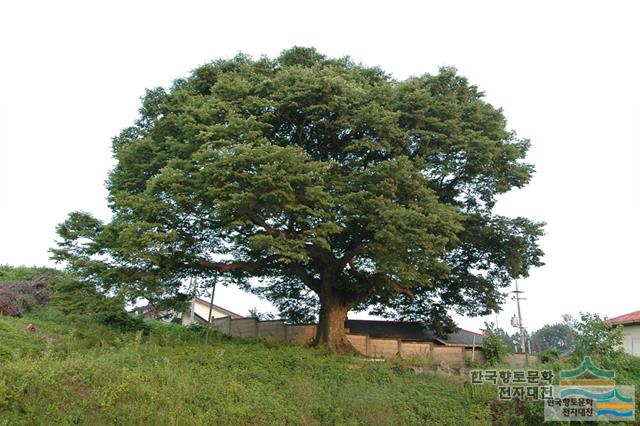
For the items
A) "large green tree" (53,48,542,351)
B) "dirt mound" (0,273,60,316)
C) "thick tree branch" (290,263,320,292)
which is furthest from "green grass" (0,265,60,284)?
"thick tree branch" (290,263,320,292)

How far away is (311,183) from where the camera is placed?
49.2 ft

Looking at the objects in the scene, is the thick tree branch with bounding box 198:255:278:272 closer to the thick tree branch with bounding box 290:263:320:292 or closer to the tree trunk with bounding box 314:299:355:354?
the thick tree branch with bounding box 290:263:320:292

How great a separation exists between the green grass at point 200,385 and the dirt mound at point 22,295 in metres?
2.40

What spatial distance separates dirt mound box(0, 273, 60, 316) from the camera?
65.4 ft

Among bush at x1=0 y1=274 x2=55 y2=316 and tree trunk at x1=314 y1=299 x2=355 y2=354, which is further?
bush at x1=0 y1=274 x2=55 y2=316

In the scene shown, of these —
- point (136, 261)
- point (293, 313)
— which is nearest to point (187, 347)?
point (136, 261)

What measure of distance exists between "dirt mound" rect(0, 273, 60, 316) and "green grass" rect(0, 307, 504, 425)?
7.88 ft

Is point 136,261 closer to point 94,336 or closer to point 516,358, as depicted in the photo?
point 94,336

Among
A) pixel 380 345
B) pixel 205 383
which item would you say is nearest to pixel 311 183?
pixel 205 383

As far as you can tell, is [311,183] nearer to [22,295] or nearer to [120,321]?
[120,321]

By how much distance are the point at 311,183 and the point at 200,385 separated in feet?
20.2

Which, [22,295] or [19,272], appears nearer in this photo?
[22,295]

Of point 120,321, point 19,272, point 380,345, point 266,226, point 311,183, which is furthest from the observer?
point 19,272

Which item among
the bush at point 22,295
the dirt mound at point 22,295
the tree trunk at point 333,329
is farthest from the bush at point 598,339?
the bush at point 22,295
